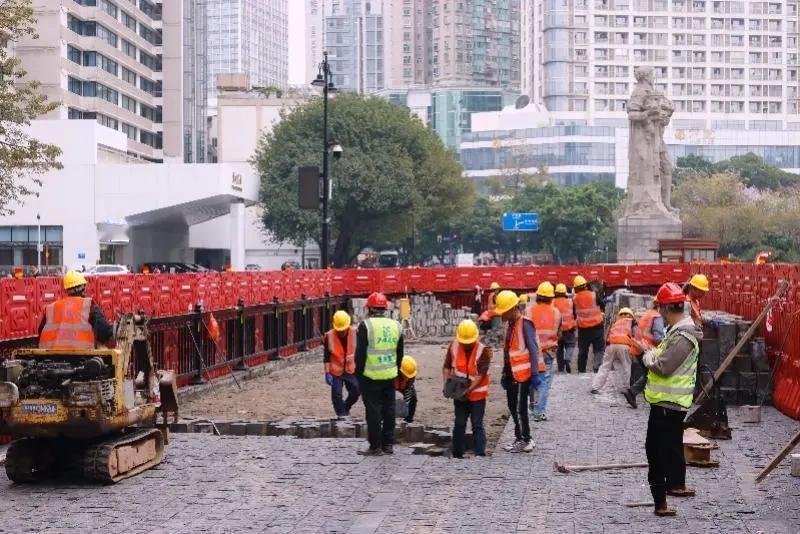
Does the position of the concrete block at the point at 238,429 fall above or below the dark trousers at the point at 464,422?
below

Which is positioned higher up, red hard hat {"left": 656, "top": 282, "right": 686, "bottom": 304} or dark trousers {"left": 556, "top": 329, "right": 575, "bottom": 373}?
red hard hat {"left": 656, "top": 282, "right": 686, "bottom": 304}

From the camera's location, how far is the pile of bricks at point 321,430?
1518 centimetres

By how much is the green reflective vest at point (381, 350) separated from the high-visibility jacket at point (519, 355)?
1.32 metres

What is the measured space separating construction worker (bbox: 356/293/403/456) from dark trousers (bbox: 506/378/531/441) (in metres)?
1.33

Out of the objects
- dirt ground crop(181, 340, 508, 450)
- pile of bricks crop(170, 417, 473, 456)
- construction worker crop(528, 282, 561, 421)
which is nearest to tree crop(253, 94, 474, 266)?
dirt ground crop(181, 340, 508, 450)

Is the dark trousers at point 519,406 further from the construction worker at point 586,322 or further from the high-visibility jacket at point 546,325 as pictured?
the construction worker at point 586,322

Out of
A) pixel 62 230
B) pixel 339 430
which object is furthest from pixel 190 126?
pixel 339 430

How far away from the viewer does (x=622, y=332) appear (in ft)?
63.5

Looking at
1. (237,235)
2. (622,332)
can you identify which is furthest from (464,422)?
(237,235)

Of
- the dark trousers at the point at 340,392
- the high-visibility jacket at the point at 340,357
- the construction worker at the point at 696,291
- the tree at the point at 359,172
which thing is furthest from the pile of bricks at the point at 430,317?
the tree at the point at 359,172

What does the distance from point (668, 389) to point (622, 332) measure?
355 inches

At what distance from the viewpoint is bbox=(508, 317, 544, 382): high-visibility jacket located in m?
14.4

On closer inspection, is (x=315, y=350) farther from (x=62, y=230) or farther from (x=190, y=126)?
(x=190, y=126)

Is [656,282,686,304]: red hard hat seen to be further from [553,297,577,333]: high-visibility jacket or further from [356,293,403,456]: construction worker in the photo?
[553,297,577,333]: high-visibility jacket
